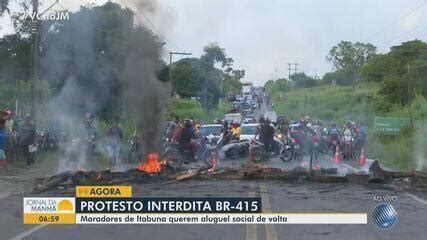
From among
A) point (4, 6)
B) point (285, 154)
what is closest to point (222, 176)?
point (285, 154)

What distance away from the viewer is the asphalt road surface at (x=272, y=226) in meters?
7.29

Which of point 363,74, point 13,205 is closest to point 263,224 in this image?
point 13,205

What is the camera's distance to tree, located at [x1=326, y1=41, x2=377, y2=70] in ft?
319

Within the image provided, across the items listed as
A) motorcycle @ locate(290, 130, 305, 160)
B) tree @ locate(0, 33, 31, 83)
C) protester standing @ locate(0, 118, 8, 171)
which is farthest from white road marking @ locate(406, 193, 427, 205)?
tree @ locate(0, 33, 31, 83)

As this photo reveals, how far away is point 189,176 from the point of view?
15445 mm

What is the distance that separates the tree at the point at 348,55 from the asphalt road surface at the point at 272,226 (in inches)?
3400

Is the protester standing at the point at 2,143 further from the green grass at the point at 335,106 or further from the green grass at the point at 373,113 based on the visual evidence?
the green grass at the point at 335,106

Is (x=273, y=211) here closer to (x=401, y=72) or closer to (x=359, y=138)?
(x=359, y=138)

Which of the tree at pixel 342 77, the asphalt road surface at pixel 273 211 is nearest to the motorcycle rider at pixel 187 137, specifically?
the asphalt road surface at pixel 273 211

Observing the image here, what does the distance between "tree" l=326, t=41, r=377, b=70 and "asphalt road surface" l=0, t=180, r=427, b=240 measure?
86.4 metres

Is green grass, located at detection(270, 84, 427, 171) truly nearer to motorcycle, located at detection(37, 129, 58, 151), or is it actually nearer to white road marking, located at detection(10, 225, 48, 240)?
motorcycle, located at detection(37, 129, 58, 151)

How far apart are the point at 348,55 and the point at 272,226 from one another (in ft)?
311

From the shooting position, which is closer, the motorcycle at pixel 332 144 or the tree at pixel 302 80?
the motorcycle at pixel 332 144

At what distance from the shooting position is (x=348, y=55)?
99500 mm
